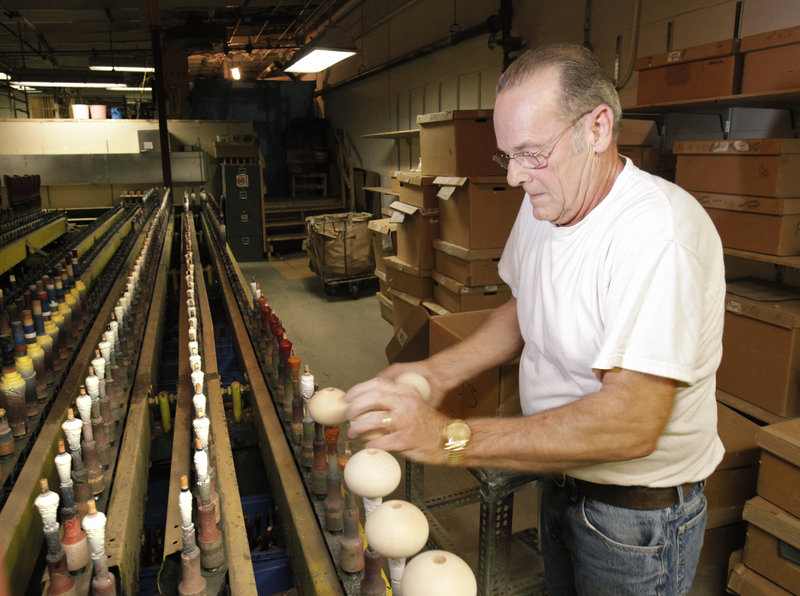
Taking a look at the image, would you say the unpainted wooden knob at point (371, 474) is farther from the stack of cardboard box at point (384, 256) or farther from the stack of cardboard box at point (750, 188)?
the stack of cardboard box at point (384, 256)

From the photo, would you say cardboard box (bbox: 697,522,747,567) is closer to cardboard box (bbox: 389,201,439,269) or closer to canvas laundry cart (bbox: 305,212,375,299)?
cardboard box (bbox: 389,201,439,269)

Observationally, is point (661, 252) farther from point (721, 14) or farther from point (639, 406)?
point (721, 14)

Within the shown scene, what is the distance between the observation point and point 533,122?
3.48ft

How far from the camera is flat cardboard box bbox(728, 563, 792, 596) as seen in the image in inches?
79.7

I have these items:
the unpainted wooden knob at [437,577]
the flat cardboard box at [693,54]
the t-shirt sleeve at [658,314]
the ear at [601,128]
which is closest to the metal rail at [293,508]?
the unpainted wooden knob at [437,577]

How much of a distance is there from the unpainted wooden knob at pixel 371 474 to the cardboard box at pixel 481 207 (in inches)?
111

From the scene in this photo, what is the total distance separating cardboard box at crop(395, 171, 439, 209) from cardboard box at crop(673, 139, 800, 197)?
175 centimetres

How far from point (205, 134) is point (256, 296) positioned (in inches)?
308

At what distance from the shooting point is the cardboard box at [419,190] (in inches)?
165

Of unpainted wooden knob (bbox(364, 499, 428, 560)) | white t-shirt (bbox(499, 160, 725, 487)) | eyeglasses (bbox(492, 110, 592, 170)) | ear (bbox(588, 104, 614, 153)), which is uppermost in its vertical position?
ear (bbox(588, 104, 614, 153))

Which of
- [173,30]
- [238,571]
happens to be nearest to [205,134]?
[173,30]

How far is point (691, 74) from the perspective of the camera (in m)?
2.79

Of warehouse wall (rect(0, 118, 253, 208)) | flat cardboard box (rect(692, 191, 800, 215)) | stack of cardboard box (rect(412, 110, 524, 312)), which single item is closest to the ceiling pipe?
stack of cardboard box (rect(412, 110, 524, 312))

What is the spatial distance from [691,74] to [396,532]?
274 cm
